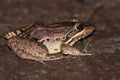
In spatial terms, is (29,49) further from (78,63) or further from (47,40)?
(78,63)

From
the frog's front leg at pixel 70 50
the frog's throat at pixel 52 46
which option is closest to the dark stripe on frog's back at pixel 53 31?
the frog's throat at pixel 52 46

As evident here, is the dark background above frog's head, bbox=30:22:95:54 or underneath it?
underneath

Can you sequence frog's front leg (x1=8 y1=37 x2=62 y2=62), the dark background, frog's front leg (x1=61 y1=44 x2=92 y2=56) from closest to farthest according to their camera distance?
1. the dark background
2. frog's front leg (x1=8 y1=37 x2=62 y2=62)
3. frog's front leg (x1=61 y1=44 x2=92 y2=56)

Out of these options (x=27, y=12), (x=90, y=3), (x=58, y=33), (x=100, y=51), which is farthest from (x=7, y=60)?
(x=90, y=3)

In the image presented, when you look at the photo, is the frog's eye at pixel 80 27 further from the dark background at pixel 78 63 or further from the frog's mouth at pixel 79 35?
the dark background at pixel 78 63

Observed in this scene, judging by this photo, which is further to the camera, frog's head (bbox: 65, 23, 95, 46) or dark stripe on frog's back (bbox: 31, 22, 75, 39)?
frog's head (bbox: 65, 23, 95, 46)

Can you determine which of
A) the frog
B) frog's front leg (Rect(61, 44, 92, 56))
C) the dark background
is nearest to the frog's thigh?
the frog

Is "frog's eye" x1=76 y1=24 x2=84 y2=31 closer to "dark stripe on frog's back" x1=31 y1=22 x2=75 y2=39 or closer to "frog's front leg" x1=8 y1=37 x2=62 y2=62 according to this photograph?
"dark stripe on frog's back" x1=31 y1=22 x2=75 y2=39

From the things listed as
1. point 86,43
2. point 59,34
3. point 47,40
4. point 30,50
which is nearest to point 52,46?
point 47,40
